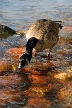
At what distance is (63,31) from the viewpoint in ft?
39.8

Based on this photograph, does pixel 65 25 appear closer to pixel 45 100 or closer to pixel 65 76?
pixel 65 76

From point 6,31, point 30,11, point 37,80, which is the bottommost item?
point 37,80

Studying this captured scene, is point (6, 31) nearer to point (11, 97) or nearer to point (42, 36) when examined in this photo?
point (42, 36)

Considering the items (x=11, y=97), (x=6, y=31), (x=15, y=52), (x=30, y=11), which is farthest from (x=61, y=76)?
(x=30, y=11)

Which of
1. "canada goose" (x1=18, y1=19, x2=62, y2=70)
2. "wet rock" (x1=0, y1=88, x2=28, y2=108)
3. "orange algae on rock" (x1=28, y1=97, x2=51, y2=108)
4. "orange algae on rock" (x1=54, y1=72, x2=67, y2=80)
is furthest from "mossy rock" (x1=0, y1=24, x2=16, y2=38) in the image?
"orange algae on rock" (x1=28, y1=97, x2=51, y2=108)

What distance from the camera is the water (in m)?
13.3

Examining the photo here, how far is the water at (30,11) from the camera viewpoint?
1331 centimetres

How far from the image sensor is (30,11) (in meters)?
14.9

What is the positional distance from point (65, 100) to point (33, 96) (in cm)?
66

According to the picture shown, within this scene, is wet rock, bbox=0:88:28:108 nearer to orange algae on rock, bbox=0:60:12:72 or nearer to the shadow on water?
the shadow on water

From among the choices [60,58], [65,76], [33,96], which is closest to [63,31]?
[60,58]

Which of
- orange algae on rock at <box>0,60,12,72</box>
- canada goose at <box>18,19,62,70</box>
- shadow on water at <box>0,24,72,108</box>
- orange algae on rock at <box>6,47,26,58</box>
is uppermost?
canada goose at <box>18,19,62,70</box>

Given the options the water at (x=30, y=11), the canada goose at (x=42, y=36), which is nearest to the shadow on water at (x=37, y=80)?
the canada goose at (x=42, y=36)

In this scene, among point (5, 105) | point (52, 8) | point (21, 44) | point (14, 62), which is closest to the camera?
point (5, 105)
